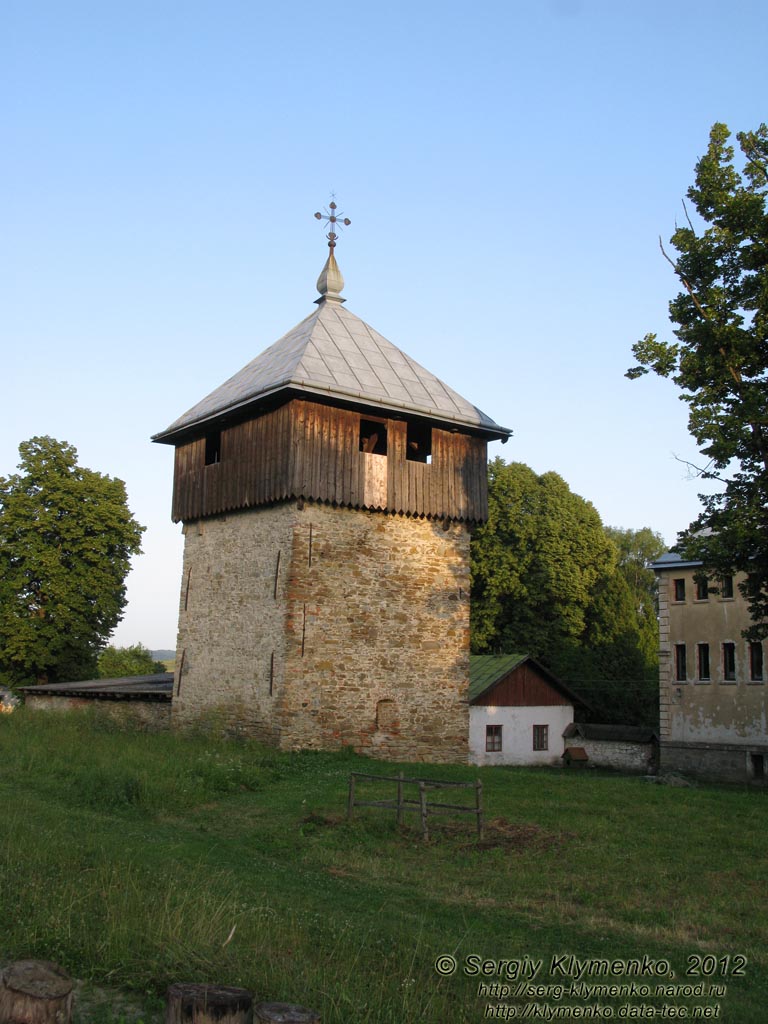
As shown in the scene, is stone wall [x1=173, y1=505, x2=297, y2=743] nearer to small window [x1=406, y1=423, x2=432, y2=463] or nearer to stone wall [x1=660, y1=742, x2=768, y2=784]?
small window [x1=406, y1=423, x2=432, y2=463]

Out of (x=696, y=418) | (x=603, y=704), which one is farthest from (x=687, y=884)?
(x=603, y=704)

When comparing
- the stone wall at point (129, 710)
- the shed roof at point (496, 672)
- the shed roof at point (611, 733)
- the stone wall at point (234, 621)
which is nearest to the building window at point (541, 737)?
the shed roof at point (611, 733)

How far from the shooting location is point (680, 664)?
3209cm

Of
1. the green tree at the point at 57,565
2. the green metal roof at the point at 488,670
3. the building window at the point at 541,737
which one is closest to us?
the green metal roof at the point at 488,670

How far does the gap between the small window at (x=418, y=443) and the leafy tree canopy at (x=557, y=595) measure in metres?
18.2

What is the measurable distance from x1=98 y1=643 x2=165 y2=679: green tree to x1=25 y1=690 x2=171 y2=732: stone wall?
1527 cm

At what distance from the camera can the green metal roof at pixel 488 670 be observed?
31406 mm

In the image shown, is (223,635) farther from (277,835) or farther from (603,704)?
(603,704)

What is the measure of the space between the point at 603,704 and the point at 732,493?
83.0 feet

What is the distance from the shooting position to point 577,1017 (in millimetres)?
5555

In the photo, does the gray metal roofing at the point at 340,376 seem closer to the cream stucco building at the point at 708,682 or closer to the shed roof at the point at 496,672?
the cream stucco building at the point at 708,682

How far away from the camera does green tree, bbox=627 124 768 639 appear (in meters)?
15.2

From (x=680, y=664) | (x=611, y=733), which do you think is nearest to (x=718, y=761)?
(x=680, y=664)

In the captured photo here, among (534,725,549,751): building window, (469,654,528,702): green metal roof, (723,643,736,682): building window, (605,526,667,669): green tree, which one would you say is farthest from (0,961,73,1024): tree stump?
(605,526,667,669): green tree
